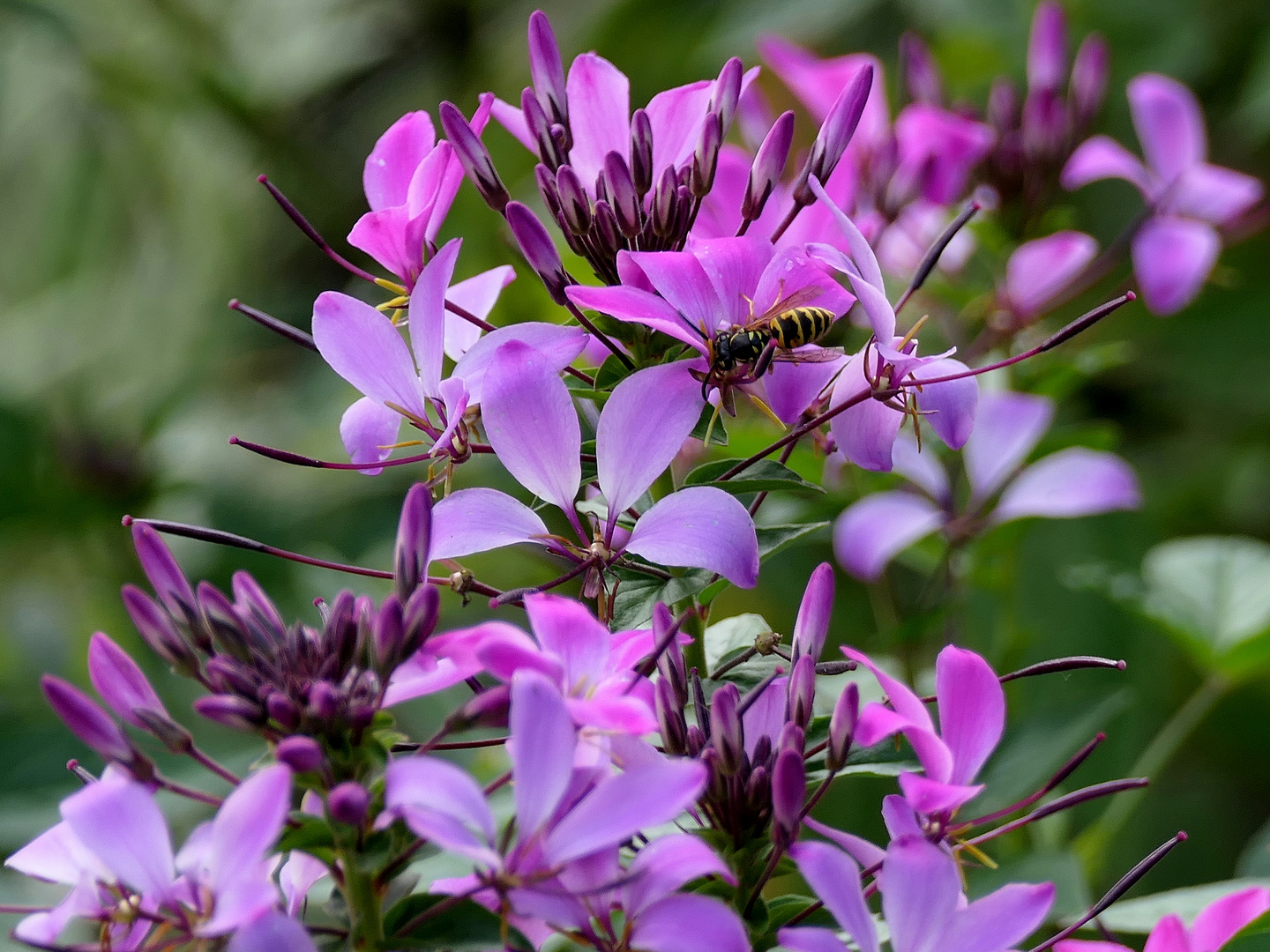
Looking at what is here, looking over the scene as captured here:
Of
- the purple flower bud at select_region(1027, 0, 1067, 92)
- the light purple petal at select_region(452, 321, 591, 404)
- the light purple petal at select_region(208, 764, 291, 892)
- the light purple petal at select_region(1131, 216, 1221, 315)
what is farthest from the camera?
the purple flower bud at select_region(1027, 0, 1067, 92)

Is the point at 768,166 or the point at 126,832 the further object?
the point at 768,166

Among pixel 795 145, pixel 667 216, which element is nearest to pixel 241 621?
pixel 667 216

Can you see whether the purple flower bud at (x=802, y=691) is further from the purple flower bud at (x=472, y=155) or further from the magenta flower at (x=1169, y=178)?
the magenta flower at (x=1169, y=178)

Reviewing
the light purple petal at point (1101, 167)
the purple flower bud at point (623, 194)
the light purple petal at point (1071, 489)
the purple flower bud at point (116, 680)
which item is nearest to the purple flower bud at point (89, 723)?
the purple flower bud at point (116, 680)

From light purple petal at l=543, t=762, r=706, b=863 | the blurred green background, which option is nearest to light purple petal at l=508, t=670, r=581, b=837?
light purple petal at l=543, t=762, r=706, b=863

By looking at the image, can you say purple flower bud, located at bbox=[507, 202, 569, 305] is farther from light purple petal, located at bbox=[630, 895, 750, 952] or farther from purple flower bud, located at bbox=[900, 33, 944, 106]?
purple flower bud, located at bbox=[900, 33, 944, 106]

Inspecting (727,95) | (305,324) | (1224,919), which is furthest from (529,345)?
(305,324)

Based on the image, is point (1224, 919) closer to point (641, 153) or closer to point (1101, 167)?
point (641, 153)
